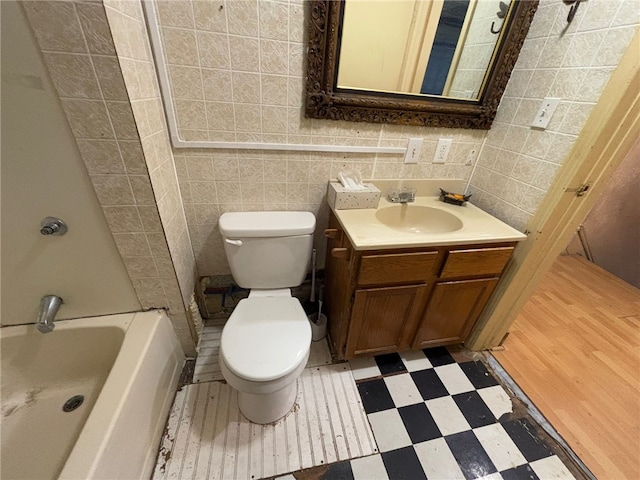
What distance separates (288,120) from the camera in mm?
1139

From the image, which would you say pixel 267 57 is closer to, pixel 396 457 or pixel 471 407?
pixel 396 457

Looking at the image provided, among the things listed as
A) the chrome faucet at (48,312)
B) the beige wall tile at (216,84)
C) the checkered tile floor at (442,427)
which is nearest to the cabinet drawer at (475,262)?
the checkered tile floor at (442,427)

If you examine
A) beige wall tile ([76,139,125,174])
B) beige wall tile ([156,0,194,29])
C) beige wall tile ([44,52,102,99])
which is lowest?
beige wall tile ([76,139,125,174])

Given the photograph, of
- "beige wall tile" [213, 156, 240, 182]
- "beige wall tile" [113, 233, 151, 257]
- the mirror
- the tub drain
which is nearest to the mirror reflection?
the mirror

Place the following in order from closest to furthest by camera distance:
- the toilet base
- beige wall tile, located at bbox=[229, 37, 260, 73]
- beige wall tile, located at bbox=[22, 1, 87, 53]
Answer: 1. beige wall tile, located at bbox=[22, 1, 87, 53]
2. beige wall tile, located at bbox=[229, 37, 260, 73]
3. the toilet base

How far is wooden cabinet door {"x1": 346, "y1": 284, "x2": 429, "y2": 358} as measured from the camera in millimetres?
1126

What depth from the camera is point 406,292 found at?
3.77 feet

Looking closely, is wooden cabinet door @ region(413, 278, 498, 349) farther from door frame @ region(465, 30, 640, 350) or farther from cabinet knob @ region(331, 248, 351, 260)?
cabinet knob @ region(331, 248, 351, 260)

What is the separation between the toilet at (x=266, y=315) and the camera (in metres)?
0.94

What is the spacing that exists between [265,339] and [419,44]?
1.43m

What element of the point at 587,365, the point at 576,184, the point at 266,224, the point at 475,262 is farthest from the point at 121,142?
the point at 587,365

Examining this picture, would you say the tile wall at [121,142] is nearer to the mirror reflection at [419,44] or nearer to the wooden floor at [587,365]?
the mirror reflection at [419,44]

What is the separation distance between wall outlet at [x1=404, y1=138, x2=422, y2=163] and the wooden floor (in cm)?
124

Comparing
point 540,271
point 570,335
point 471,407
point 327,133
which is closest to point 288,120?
point 327,133
